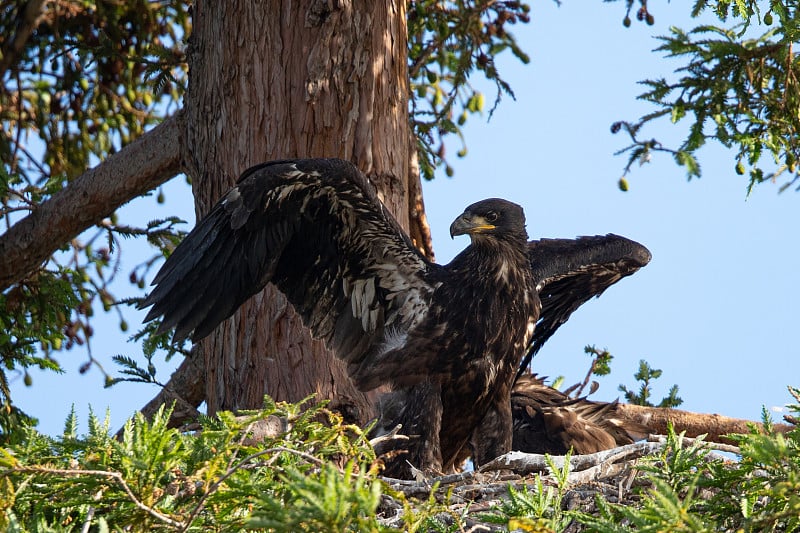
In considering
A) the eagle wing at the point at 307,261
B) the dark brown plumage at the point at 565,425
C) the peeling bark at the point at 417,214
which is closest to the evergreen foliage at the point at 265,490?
the eagle wing at the point at 307,261

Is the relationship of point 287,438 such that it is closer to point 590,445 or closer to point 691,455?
point 691,455

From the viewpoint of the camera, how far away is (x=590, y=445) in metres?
7.08

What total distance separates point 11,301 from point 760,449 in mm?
6148

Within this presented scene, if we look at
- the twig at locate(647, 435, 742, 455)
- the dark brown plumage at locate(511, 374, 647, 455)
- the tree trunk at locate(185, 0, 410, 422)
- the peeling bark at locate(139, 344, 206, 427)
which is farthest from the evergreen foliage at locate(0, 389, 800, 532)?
the peeling bark at locate(139, 344, 206, 427)

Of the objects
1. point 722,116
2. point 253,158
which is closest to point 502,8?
point 722,116

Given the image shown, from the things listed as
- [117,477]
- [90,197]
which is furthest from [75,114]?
[117,477]

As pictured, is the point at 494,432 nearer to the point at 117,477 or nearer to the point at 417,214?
the point at 417,214

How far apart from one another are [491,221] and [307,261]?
1.20 m

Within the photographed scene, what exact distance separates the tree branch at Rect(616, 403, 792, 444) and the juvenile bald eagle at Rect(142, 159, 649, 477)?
1.19 m

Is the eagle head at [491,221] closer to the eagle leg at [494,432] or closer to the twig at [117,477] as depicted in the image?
the eagle leg at [494,432]

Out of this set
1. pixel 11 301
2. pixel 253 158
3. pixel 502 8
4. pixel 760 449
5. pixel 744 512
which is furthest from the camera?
pixel 502 8

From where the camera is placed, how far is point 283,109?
6.90 metres

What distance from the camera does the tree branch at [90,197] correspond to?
23.9ft

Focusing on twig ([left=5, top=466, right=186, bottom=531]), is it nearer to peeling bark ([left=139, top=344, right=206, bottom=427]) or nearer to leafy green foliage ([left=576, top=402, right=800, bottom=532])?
leafy green foliage ([left=576, top=402, right=800, bottom=532])
